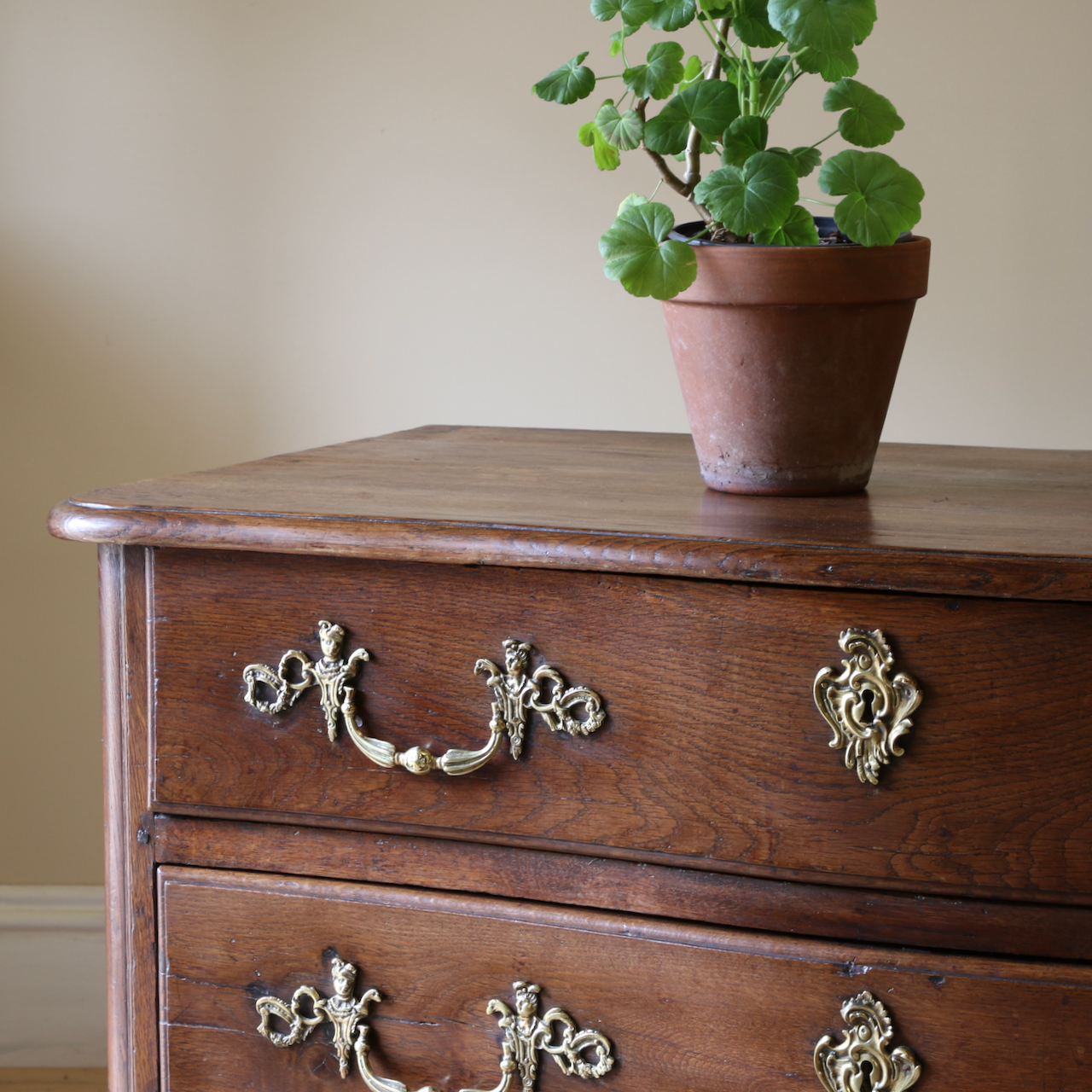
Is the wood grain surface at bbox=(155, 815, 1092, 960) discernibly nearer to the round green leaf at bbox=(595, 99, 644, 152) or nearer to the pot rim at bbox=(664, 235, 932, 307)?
the pot rim at bbox=(664, 235, 932, 307)

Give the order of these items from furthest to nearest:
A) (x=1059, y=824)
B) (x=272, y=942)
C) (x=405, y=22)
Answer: (x=405, y=22), (x=272, y=942), (x=1059, y=824)

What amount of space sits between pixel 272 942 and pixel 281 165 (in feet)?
3.27

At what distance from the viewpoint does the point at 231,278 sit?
1.49 metres

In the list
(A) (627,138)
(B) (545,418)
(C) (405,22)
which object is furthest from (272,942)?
(C) (405,22)

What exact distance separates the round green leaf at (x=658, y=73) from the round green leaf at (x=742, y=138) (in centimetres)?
5

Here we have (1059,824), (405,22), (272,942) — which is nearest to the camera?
(1059,824)

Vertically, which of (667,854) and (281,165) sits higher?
(281,165)

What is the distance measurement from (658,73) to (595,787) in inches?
17.2

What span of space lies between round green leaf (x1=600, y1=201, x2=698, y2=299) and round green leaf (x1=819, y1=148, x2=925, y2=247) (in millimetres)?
96

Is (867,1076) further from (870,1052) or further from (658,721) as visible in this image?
(658,721)

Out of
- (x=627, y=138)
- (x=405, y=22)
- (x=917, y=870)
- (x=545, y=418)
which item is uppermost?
(x=405, y=22)

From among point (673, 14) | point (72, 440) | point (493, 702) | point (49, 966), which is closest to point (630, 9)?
point (673, 14)

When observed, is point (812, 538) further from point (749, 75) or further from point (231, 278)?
point (231, 278)

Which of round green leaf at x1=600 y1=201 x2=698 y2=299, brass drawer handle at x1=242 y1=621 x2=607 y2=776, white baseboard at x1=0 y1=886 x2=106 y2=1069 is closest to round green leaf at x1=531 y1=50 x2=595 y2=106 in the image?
round green leaf at x1=600 y1=201 x2=698 y2=299
